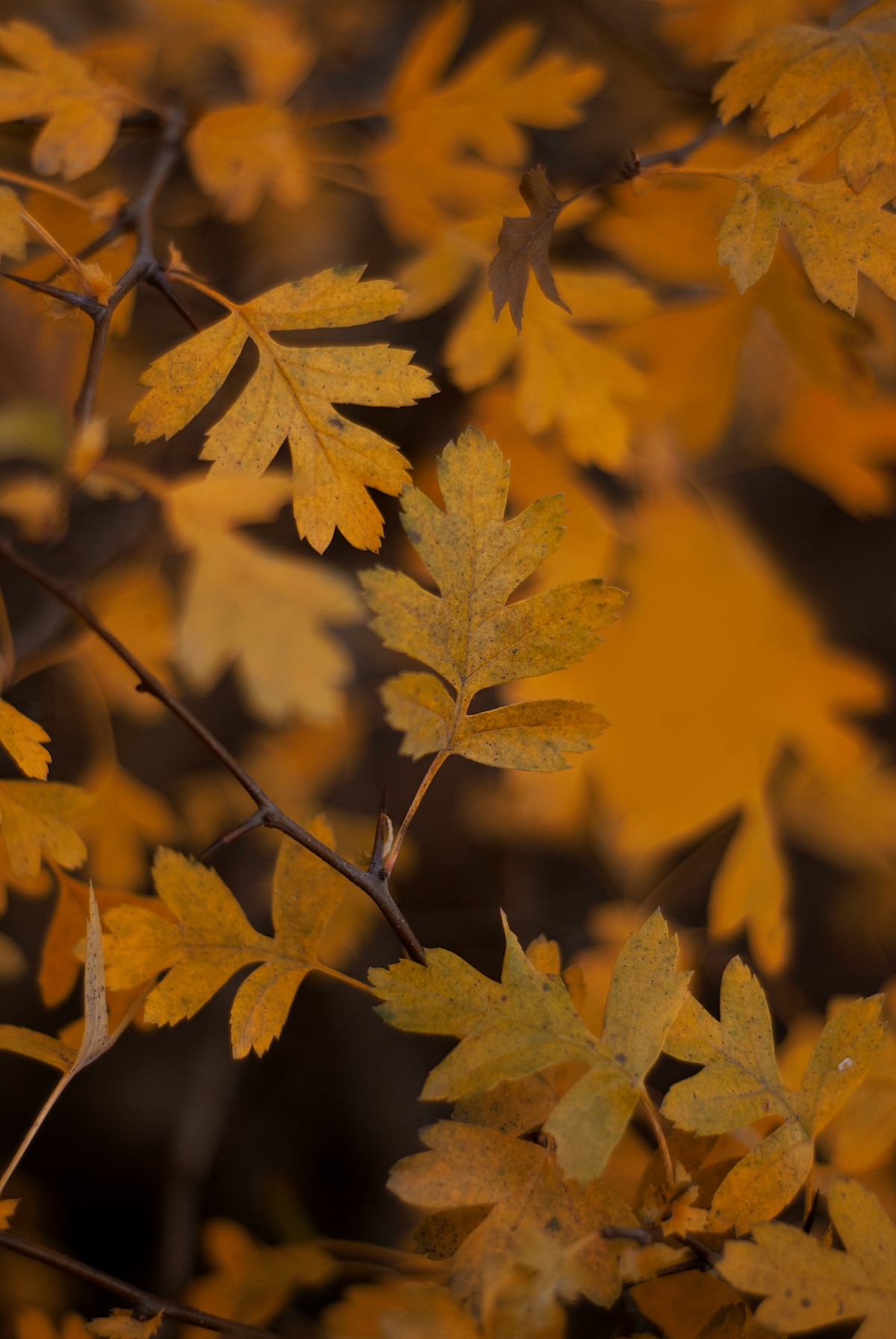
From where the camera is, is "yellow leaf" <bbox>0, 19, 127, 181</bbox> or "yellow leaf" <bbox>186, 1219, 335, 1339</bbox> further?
"yellow leaf" <bbox>186, 1219, 335, 1339</bbox>

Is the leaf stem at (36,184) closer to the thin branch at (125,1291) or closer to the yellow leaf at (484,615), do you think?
the yellow leaf at (484,615)

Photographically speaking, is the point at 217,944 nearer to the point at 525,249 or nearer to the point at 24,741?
the point at 24,741

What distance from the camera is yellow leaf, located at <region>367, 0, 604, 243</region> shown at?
0.80 m

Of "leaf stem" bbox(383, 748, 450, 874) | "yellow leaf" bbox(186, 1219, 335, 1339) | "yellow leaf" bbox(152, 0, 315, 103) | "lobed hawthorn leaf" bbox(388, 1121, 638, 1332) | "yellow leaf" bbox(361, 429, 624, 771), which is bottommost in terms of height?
"yellow leaf" bbox(186, 1219, 335, 1339)

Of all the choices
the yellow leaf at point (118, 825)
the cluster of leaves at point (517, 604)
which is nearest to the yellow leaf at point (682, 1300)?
the cluster of leaves at point (517, 604)

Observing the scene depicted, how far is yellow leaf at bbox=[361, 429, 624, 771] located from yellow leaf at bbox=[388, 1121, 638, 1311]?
0.63ft

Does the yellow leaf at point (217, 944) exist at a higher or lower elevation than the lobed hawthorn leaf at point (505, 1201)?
higher

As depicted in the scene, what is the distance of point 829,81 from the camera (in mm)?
510

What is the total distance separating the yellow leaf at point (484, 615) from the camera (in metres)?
0.46

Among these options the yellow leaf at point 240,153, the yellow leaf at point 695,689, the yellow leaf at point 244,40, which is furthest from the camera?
the yellow leaf at point 695,689

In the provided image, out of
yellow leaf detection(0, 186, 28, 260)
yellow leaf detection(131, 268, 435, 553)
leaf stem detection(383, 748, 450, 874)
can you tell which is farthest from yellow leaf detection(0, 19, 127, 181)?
leaf stem detection(383, 748, 450, 874)

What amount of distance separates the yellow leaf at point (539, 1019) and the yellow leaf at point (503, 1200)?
40 millimetres

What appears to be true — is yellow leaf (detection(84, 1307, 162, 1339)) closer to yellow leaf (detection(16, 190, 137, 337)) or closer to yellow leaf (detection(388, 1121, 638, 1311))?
yellow leaf (detection(388, 1121, 638, 1311))

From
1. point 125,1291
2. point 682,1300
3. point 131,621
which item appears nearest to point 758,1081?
point 682,1300
